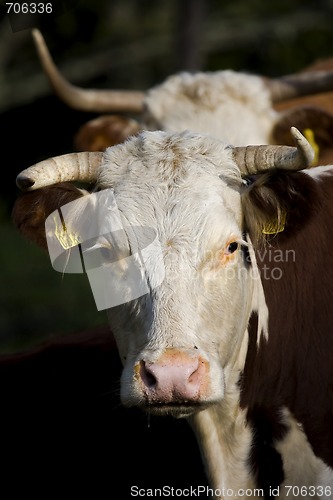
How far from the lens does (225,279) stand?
4.60 metres

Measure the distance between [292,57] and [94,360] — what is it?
43.1 feet

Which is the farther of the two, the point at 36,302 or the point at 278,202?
the point at 36,302

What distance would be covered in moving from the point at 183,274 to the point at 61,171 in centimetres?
71

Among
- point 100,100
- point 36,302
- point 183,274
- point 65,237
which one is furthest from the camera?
point 36,302

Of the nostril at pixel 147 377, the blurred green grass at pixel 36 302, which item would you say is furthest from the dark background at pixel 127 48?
the nostril at pixel 147 377

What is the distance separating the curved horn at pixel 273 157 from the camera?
4445 millimetres

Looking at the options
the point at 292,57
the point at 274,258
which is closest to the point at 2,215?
the point at 292,57

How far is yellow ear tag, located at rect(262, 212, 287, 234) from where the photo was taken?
476cm

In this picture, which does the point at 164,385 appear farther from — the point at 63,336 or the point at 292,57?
the point at 292,57

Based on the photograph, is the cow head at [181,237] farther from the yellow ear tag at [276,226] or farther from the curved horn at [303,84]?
the curved horn at [303,84]

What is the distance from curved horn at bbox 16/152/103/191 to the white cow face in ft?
0.27

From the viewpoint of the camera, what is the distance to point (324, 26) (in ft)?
62.6

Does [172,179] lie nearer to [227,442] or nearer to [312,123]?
[227,442]

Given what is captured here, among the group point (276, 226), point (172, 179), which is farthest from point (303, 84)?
point (172, 179)
